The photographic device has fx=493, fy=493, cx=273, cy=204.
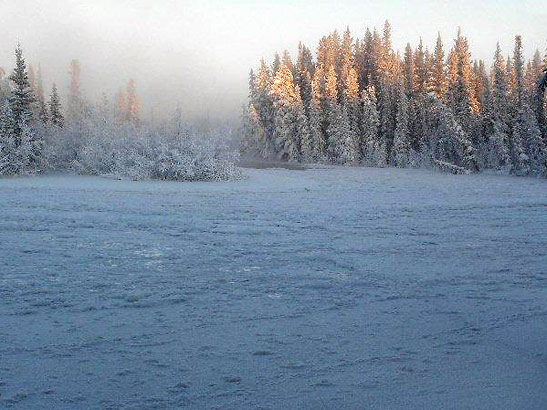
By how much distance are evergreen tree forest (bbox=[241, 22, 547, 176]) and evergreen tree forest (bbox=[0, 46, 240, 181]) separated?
867 inches

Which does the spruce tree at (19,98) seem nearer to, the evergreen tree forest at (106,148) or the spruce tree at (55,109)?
the evergreen tree forest at (106,148)

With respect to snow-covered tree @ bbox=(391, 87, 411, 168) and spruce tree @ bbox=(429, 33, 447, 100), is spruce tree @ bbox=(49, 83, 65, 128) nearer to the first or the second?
snow-covered tree @ bbox=(391, 87, 411, 168)

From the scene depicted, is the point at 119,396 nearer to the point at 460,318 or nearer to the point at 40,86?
the point at 460,318

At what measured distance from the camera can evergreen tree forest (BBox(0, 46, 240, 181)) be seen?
86.8 ft

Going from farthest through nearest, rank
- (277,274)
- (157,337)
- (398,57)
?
(398,57) < (277,274) < (157,337)

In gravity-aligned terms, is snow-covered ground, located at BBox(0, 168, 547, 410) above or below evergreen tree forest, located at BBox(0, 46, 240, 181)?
below

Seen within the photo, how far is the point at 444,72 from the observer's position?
54.6 metres

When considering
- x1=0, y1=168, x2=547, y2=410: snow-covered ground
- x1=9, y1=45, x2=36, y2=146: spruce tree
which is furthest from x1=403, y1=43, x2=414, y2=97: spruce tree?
x1=0, y1=168, x2=547, y2=410: snow-covered ground

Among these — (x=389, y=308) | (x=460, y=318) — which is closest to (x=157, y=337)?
(x=389, y=308)

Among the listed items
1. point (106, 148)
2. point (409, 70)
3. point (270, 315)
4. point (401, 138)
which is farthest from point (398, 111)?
point (270, 315)

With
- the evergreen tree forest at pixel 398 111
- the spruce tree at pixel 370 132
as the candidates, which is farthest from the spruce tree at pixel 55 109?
the spruce tree at pixel 370 132

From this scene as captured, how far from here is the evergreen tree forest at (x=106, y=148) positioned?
26.5 meters

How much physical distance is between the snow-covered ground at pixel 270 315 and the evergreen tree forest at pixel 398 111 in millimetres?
33212

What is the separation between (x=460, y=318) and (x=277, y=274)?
2915 mm
